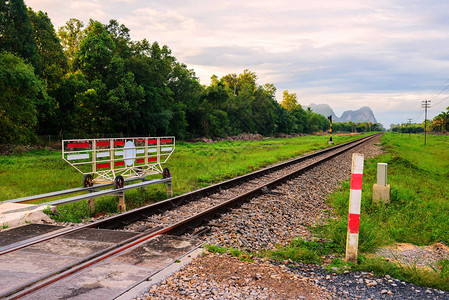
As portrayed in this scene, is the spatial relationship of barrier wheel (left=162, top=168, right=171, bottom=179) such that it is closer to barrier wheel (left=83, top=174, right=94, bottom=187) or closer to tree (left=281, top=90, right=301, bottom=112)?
barrier wheel (left=83, top=174, right=94, bottom=187)

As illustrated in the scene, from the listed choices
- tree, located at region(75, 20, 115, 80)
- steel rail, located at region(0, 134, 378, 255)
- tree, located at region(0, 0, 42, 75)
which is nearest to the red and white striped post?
steel rail, located at region(0, 134, 378, 255)

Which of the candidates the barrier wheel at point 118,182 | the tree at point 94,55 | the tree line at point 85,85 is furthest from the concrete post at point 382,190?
the tree at point 94,55

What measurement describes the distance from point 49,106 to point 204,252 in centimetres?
3175

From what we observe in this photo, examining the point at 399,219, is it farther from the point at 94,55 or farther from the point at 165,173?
the point at 94,55

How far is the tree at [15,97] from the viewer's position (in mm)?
23984

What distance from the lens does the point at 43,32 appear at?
36.5 meters

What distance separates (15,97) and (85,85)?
9.21 m

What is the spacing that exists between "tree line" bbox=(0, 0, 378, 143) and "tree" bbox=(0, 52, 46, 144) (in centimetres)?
5

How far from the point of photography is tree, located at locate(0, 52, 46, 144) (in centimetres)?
2398

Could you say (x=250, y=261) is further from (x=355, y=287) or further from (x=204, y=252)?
(x=355, y=287)

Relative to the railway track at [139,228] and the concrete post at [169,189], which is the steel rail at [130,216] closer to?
the railway track at [139,228]

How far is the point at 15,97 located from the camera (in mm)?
24844

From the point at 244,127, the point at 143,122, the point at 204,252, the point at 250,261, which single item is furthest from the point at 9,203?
the point at 244,127

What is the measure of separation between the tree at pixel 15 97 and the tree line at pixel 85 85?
0.05m
